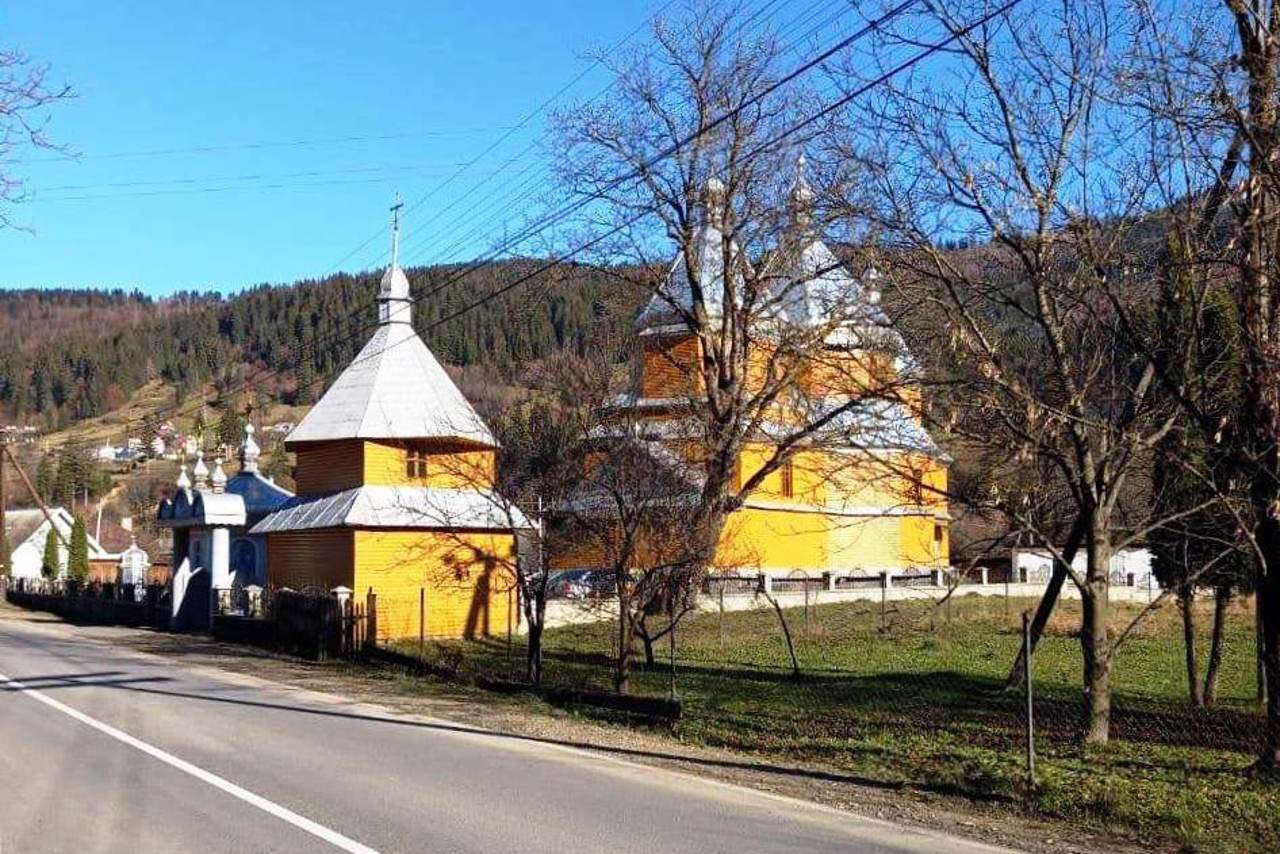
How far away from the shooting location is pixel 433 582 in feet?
108

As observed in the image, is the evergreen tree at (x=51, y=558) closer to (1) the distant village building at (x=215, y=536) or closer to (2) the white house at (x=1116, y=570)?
(1) the distant village building at (x=215, y=536)

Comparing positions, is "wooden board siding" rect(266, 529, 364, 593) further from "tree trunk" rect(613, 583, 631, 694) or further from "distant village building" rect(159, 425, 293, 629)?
"tree trunk" rect(613, 583, 631, 694)

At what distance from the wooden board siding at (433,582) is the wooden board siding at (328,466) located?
2.49 m

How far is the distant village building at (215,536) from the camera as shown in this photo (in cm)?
3894

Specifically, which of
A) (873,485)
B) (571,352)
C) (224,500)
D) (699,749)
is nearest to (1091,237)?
(873,485)

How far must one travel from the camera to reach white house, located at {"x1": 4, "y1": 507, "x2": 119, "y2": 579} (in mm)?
94625

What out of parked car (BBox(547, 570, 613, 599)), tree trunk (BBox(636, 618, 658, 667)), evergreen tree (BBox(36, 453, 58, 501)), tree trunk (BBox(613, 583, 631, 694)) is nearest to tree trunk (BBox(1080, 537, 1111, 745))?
tree trunk (BBox(613, 583, 631, 694))

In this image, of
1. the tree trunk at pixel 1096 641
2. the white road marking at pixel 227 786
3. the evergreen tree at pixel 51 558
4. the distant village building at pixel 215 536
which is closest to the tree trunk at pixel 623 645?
the white road marking at pixel 227 786

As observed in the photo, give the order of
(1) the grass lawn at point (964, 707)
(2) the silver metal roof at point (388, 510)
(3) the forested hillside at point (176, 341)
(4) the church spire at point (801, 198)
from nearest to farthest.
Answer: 1. (1) the grass lawn at point (964, 707)
2. (4) the church spire at point (801, 198)
3. (2) the silver metal roof at point (388, 510)
4. (3) the forested hillside at point (176, 341)

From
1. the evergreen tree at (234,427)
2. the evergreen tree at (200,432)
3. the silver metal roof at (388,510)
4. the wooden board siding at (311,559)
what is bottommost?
the wooden board siding at (311,559)

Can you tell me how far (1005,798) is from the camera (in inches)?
432

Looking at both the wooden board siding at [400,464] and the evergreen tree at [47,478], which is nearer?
the wooden board siding at [400,464]

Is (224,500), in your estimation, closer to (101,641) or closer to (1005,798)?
(101,641)

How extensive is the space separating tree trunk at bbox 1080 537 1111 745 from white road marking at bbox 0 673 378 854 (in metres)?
7.89
